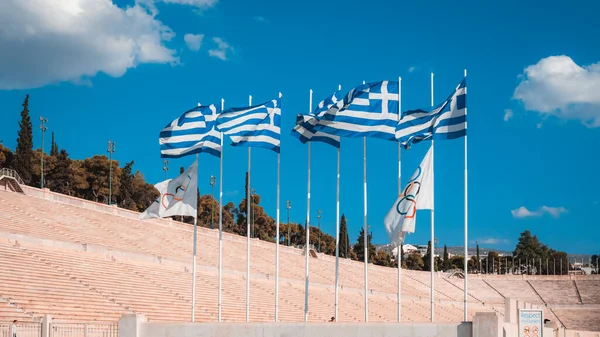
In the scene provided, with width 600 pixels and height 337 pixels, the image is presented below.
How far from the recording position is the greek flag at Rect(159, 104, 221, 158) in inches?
917

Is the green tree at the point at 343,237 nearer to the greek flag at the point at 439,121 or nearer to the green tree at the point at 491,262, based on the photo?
the green tree at the point at 491,262

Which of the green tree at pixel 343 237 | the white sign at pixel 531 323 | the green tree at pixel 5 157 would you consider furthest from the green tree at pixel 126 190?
the white sign at pixel 531 323

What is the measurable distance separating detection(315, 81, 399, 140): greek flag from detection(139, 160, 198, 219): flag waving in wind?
4.77 m

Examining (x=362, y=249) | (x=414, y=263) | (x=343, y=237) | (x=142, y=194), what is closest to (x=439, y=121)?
(x=142, y=194)

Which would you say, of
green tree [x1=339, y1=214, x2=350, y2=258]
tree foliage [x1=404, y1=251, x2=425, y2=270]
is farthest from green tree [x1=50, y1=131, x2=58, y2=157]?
tree foliage [x1=404, y1=251, x2=425, y2=270]

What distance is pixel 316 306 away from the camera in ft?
136

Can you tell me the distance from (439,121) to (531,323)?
5483 millimetres

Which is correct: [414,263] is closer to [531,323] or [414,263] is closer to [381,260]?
[381,260]

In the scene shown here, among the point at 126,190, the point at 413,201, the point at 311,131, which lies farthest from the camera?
the point at 126,190

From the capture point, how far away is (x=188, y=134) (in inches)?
918

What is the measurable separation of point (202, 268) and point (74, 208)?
953 centimetres

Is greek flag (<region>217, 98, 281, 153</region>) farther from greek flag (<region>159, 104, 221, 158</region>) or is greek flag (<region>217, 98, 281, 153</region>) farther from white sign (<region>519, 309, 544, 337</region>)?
white sign (<region>519, 309, 544, 337</region>)

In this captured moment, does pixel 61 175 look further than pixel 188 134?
Yes

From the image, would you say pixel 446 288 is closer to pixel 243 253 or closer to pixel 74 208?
pixel 243 253
